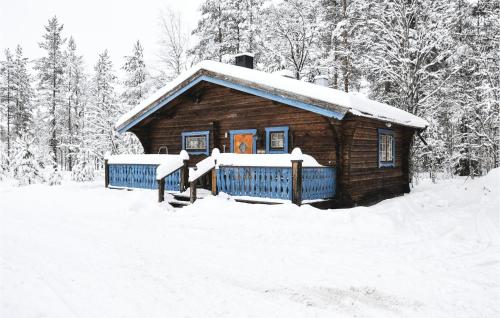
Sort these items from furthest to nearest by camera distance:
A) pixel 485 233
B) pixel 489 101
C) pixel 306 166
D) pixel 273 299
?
1. pixel 489 101
2. pixel 306 166
3. pixel 485 233
4. pixel 273 299

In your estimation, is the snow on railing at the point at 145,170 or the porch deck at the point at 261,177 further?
the snow on railing at the point at 145,170

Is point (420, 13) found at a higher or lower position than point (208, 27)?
lower

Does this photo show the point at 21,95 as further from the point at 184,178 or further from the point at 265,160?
the point at 265,160

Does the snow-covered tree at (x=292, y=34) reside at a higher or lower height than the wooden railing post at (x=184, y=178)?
higher

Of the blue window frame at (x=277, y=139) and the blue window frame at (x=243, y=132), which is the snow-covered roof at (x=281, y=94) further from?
the blue window frame at (x=243, y=132)

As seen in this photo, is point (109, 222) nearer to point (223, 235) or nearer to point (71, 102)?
point (223, 235)

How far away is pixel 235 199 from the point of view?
10109 millimetres

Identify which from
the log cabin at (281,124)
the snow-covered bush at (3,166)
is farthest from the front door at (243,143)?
the snow-covered bush at (3,166)

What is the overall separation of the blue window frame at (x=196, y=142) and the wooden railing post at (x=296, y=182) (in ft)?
18.5

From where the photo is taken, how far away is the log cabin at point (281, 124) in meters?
10.9

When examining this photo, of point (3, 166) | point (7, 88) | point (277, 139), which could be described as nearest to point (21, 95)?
point (7, 88)

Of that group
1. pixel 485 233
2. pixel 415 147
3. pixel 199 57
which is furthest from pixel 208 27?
pixel 485 233

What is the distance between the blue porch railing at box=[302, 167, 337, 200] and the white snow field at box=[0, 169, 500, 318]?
1.37 metres

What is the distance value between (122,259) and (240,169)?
513cm
